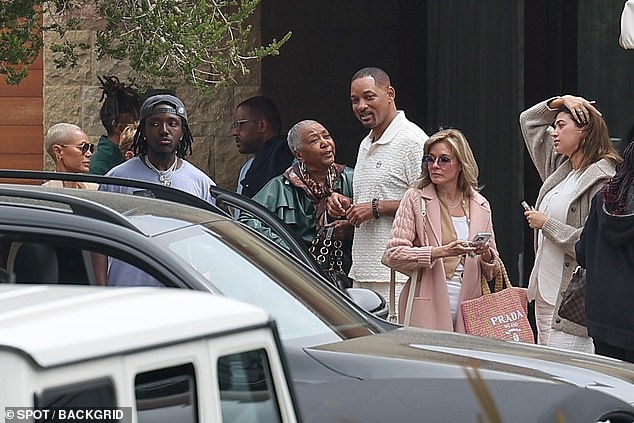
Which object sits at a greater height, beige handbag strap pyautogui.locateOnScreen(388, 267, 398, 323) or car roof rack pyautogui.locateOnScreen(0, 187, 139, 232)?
car roof rack pyautogui.locateOnScreen(0, 187, 139, 232)

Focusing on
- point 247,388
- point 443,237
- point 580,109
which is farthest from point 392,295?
point 247,388

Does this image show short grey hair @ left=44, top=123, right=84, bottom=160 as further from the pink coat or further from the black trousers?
the black trousers

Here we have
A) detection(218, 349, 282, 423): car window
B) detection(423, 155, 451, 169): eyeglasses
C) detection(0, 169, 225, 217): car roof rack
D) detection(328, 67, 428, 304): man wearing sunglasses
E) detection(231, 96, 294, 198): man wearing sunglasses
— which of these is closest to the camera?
detection(218, 349, 282, 423): car window

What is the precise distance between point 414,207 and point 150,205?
273 cm

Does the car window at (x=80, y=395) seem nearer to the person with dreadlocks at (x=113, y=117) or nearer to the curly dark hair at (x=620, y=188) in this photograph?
the curly dark hair at (x=620, y=188)

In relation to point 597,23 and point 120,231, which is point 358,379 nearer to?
point 120,231

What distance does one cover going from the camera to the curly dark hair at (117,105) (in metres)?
8.68

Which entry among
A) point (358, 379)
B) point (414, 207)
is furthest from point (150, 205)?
point (414, 207)

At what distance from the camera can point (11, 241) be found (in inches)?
146

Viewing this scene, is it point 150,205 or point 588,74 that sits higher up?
point 588,74

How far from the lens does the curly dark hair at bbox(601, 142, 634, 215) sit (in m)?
5.57

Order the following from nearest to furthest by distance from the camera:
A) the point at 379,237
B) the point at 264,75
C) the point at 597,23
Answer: the point at 379,237, the point at 597,23, the point at 264,75

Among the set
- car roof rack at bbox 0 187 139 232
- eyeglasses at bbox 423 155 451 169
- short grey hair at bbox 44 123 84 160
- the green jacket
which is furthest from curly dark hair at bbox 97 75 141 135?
car roof rack at bbox 0 187 139 232

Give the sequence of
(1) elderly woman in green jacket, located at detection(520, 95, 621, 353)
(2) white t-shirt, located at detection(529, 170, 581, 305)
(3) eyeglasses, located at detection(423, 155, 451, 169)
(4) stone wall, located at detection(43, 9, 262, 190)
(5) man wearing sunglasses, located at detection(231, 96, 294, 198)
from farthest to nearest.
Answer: (4) stone wall, located at detection(43, 9, 262, 190) → (5) man wearing sunglasses, located at detection(231, 96, 294, 198) → (3) eyeglasses, located at detection(423, 155, 451, 169) → (2) white t-shirt, located at detection(529, 170, 581, 305) → (1) elderly woman in green jacket, located at detection(520, 95, 621, 353)
